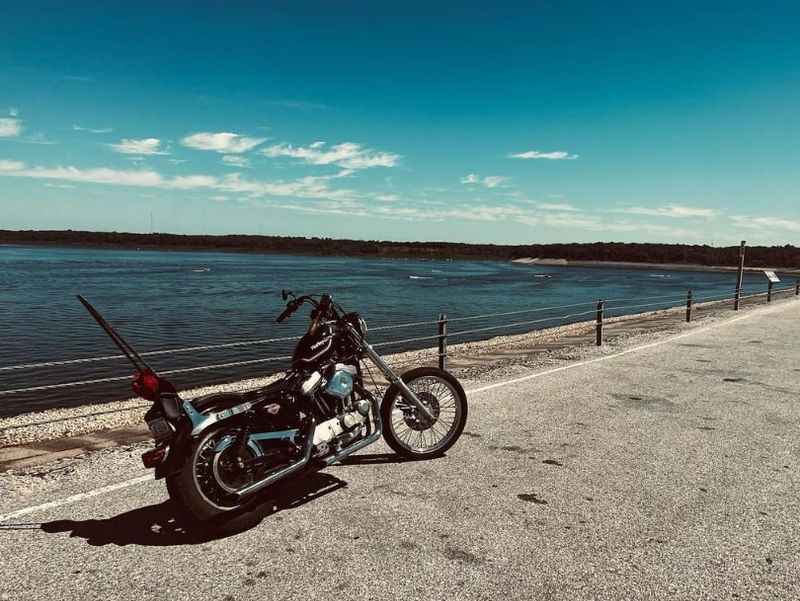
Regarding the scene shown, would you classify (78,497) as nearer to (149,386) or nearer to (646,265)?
(149,386)

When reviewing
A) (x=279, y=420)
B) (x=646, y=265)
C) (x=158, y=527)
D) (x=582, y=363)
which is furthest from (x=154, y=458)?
(x=646, y=265)

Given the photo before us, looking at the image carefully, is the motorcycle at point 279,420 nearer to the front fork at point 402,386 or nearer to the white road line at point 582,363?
the front fork at point 402,386

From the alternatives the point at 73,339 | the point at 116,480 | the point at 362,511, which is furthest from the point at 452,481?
the point at 73,339

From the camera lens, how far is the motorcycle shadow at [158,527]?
4.01 metres

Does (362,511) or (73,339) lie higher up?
(362,511)

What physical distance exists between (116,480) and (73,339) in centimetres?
1895

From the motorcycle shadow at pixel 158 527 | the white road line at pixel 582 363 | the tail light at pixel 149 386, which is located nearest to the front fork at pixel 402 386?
the motorcycle shadow at pixel 158 527

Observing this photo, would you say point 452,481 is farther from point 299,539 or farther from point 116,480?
point 116,480

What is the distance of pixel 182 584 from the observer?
349cm

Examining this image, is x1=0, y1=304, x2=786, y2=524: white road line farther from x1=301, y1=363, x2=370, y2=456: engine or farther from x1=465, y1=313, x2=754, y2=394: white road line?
x1=301, y1=363, x2=370, y2=456: engine

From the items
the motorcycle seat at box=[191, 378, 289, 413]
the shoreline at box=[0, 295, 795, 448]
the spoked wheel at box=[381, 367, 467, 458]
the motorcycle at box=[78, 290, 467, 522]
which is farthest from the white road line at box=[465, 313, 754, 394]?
the motorcycle seat at box=[191, 378, 289, 413]

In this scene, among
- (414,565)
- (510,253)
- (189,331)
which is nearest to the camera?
(414,565)

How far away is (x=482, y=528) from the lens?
4.24 metres

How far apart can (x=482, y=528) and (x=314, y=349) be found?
6.04ft
